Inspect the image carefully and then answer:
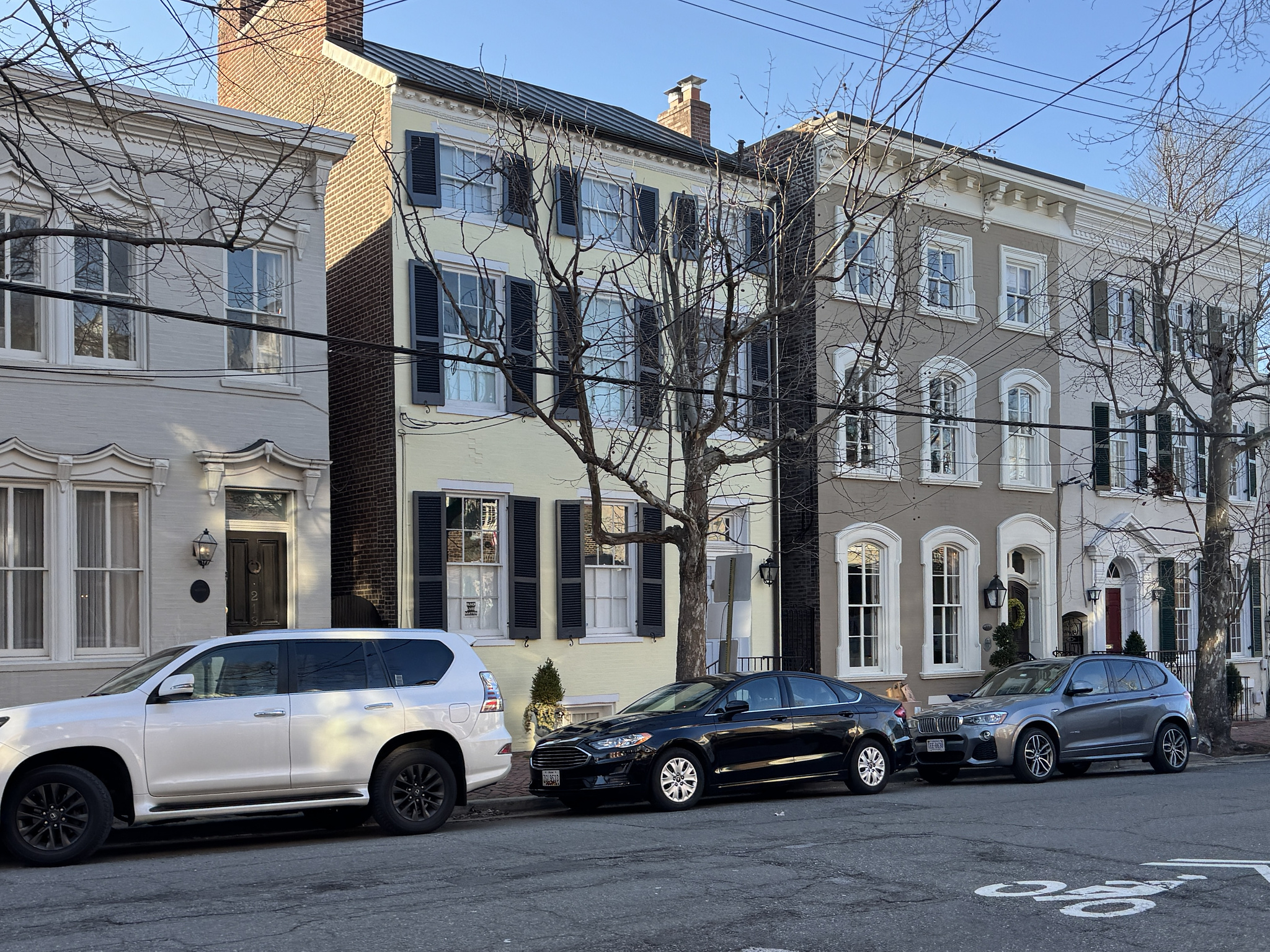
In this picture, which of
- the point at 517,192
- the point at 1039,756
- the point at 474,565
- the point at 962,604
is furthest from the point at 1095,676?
the point at 517,192

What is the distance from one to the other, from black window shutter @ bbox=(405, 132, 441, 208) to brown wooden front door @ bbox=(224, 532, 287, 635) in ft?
16.9

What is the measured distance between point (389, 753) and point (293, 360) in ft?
23.9

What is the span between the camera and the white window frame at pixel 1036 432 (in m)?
25.7

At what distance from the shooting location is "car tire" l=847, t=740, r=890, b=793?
46.9 ft

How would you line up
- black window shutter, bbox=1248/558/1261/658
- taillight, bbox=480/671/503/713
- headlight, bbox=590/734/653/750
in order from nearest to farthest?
taillight, bbox=480/671/503/713
headlight, bbox=590/734/653/750
black window shutter, bbox=1248/558/1261/658

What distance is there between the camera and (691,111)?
25656 mm

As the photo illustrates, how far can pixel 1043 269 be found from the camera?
26.8m

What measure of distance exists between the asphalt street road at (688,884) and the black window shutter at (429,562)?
Answer: 592 cm

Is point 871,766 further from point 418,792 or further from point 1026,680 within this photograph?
point 418,792

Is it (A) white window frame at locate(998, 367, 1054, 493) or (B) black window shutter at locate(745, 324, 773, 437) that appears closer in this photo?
(B) black window shutter at locate(745, 324, 773, 437)

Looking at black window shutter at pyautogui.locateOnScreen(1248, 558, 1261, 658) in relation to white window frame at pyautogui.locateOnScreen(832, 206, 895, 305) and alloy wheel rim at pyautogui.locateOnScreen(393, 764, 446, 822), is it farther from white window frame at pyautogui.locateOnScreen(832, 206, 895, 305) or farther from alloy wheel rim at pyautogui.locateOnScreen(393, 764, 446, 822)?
alloy wheel rim at pyautogui.locateOnScreen(393, 764, 446, 822)

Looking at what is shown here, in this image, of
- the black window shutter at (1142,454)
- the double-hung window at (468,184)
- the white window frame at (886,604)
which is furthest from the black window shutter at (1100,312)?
→ the double-hung window at (468,184)

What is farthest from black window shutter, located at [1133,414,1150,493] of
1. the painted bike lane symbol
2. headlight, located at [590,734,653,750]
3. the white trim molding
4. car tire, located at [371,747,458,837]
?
the painted bike lane symbol

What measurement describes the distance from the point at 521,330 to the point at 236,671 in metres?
9.20
